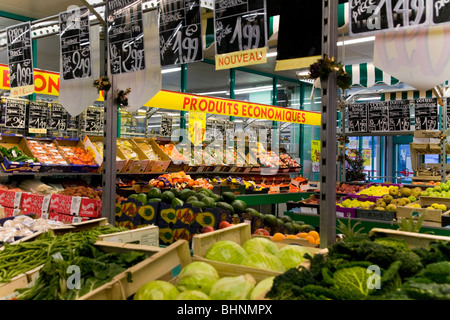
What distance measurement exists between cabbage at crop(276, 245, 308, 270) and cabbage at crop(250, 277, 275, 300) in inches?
17.3

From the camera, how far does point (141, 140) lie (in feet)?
28.1

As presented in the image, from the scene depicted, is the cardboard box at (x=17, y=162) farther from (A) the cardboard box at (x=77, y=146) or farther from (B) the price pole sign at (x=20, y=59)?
(B) the price pole sign at (x=20, y=59)

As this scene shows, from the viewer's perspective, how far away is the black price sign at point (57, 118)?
798 centimetres

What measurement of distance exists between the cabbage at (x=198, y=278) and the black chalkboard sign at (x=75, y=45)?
3.03m

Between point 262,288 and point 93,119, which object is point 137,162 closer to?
point 93,119

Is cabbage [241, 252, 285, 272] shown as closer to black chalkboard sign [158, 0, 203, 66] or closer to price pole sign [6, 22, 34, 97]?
Answer: black chalkboard sign [158, 0, 203, 66]

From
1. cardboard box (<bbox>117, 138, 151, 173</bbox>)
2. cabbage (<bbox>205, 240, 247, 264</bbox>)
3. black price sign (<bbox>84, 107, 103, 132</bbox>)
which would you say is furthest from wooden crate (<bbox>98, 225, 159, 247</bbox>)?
black price sign (<bbox>84, 107, 103, 132</bbox>)

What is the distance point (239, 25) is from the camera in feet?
11.0

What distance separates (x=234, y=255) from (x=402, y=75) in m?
1.49

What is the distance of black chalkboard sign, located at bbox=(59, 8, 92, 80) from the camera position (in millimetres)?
4309

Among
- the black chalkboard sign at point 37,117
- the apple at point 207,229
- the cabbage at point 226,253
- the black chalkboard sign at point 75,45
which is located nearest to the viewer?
the cabbage at point 226,253

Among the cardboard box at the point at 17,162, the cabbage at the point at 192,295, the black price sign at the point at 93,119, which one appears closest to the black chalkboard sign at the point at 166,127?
the black price sign at the point at 93,119
